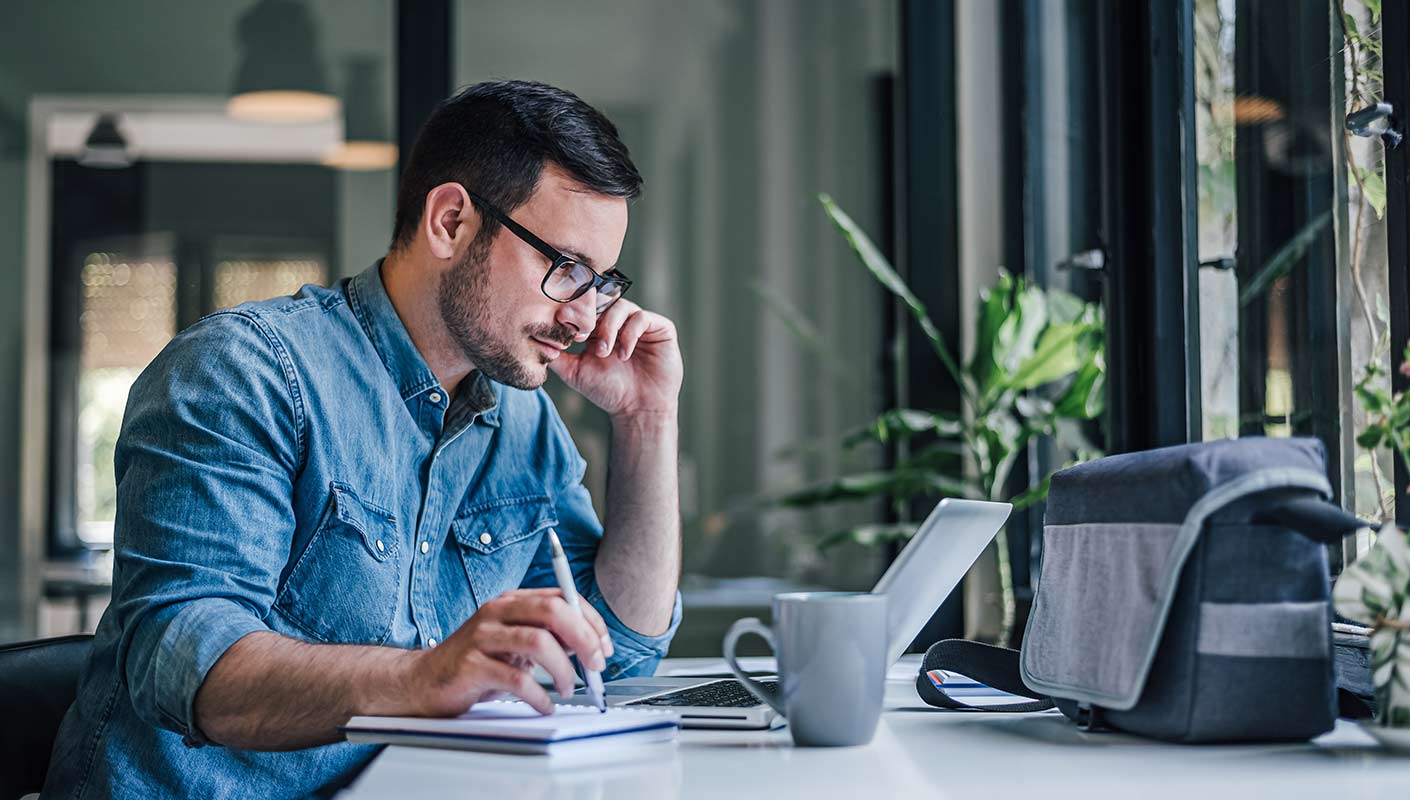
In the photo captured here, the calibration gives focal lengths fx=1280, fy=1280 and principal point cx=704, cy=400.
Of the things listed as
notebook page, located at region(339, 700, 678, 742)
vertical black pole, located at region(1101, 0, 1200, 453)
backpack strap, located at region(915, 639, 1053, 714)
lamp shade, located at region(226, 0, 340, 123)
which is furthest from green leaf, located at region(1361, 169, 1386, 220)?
lamp shade, located at region(226, 0, 340, 123)

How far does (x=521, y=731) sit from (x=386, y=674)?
15cm

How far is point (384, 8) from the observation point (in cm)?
307

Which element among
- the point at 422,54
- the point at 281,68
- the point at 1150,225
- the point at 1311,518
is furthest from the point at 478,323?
the point at 281,68

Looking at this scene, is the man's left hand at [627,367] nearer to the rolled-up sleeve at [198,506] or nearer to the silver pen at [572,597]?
the rolled-up sleeve at [198,506]

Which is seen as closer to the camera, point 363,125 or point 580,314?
point 580,314

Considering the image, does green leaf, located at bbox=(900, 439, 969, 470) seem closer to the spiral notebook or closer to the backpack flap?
the backpack flap

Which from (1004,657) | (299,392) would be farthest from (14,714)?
(1004,657)

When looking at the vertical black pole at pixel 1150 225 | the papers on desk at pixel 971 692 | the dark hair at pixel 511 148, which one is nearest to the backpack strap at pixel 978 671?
the papers on desk at pixel 971 692

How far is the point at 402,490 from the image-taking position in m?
1.31

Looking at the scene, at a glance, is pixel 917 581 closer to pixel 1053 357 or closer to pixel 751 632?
pixel 751 632

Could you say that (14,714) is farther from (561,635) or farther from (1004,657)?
(1004,657)

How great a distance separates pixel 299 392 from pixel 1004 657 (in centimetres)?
68

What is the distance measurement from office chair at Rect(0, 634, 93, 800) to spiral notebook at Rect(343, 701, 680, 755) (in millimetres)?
492

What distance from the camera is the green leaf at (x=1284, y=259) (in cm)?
142
